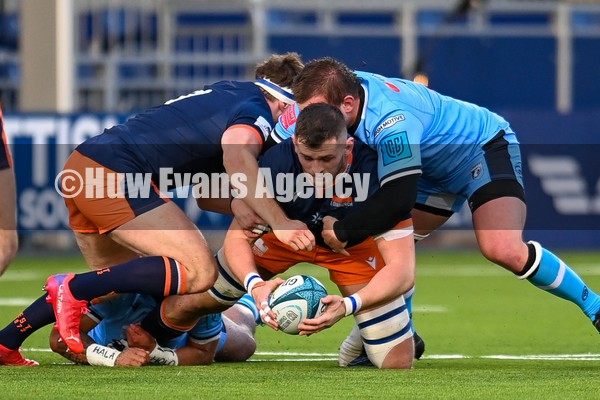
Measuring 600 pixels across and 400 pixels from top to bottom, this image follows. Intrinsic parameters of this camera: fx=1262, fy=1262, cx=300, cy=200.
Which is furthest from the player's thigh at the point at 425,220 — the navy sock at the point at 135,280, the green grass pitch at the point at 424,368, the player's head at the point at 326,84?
the navy sock at the point at 135,280

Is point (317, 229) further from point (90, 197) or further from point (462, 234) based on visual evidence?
point (462, 234)

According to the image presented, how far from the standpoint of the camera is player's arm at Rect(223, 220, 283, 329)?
6180 millimetres

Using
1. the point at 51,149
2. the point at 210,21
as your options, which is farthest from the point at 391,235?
the point at 210,21

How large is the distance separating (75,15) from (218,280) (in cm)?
1120

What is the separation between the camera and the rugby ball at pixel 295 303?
20.0 feet

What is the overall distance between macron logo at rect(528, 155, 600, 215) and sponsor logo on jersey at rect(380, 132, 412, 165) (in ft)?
31.9

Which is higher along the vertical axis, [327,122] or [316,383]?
[327,122]

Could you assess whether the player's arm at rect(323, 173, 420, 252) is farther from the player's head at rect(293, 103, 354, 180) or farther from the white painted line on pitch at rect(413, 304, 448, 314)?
the white painted line on pitch at rect(413, 304, 448, 314)

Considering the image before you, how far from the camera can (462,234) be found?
55.4ft

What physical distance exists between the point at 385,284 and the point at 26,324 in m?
1.93

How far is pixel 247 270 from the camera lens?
654 cm

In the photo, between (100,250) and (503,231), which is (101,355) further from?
(503,231)

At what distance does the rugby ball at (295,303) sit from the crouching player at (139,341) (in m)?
1.01

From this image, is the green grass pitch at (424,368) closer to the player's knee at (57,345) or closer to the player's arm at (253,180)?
the player's knee at (57,345)
